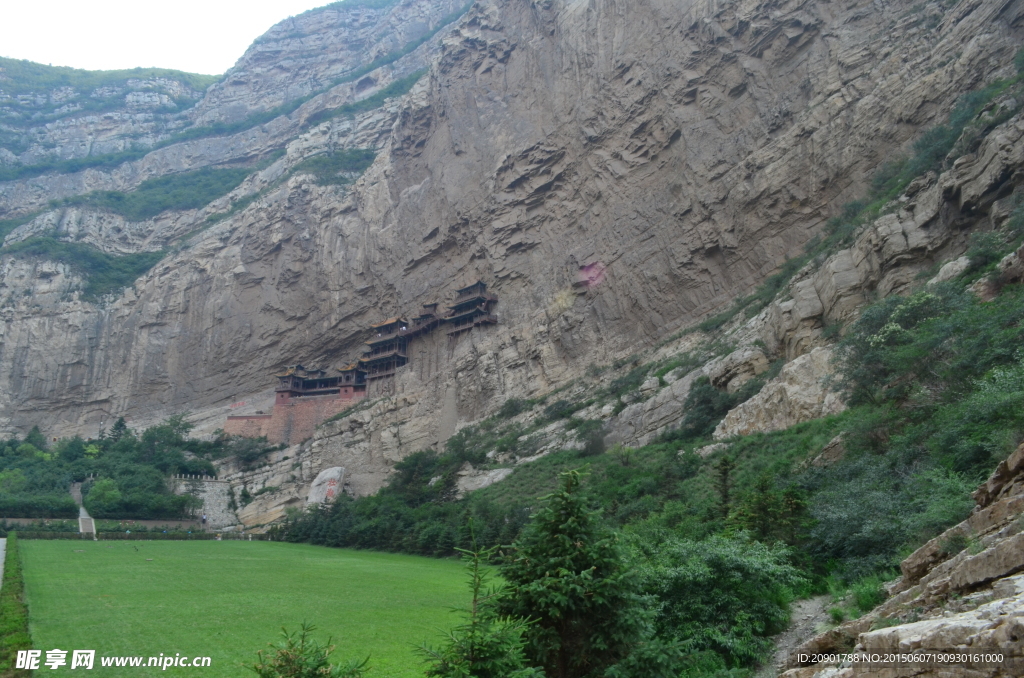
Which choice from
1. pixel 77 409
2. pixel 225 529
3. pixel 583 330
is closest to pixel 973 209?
pixel 583 330

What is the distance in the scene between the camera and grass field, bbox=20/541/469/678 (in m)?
9.18

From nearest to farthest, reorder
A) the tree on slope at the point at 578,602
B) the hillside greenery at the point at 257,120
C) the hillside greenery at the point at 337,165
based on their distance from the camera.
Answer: the tree on slope at the point at 578,602
the hillside greenery at the point at 337,165
the hillside greenery at the point at 257,120

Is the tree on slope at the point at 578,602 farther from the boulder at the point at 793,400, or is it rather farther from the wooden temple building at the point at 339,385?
the wooden temple building at the point at 339,385

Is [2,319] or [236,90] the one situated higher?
[236,90]

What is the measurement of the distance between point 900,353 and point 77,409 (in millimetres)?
54971

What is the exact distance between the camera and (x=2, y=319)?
49969 mm

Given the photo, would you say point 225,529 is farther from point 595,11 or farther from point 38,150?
point 38,150

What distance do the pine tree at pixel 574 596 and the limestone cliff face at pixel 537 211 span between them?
25667 millimetres

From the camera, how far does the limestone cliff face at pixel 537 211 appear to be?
2777 cm

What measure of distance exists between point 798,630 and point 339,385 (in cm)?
4083

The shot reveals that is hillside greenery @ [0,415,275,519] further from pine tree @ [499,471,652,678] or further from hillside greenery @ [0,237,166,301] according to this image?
pine tree @ [499,471,652,678]

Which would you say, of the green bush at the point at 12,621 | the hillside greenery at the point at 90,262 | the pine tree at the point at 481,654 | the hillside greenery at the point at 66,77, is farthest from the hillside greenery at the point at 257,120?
the pine tree at the point at 481,654
